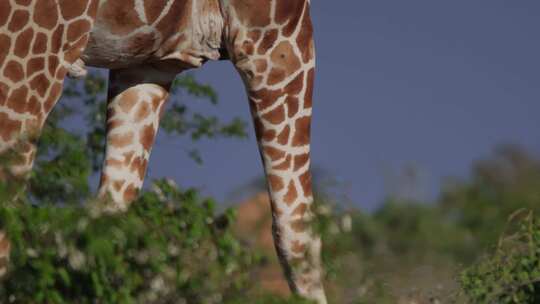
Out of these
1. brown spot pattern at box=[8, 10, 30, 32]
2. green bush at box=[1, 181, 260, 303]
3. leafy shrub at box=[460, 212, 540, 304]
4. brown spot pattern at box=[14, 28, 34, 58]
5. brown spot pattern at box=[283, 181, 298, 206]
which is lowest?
leafy shrub at box=[460, 212, 540, 304]

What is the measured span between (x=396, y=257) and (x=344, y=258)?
319 mm

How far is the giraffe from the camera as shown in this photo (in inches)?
234

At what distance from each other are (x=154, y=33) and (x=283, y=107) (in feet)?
2.98

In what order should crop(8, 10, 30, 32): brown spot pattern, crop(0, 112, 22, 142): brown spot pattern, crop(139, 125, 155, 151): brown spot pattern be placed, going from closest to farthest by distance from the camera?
crop(0, 112, 22, 142): brown spot pattern → crop(8, 10, 30, 32): brown spot pattern → crop(139, 125, 155, 151): brown spot pattern

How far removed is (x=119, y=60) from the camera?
667 cm

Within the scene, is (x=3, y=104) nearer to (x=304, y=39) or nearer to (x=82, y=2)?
(x=82, y=2)

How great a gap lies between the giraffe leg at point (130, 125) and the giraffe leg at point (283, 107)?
0.58 meters

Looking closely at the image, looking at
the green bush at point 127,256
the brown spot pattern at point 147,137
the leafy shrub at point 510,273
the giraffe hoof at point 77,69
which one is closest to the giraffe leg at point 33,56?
the giraffe hoof at point 77,69

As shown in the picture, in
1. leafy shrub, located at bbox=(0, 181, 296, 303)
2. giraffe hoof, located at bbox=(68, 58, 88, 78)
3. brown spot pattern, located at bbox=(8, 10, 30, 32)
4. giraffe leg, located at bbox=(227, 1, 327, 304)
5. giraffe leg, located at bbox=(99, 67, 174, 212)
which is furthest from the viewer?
giraffe leg, located at bbox=(99, 67, 174, 212)

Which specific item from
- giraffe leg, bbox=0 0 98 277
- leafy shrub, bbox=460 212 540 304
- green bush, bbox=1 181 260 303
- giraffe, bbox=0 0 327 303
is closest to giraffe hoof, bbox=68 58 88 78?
giraffe, bbox=0 0 327 303

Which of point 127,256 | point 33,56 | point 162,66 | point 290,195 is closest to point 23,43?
point 33,56

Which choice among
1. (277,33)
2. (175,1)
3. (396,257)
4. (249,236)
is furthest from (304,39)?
(249,236)

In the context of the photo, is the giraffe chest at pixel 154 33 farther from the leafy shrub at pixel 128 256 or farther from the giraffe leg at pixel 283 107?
the leafy shrub at pixel 128 256

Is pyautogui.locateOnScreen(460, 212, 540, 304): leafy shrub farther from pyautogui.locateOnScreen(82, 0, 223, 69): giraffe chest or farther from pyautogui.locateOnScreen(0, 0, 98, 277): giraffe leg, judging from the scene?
pyautogui.locateOnScreen(0, 0, 98, 277): giraffe leg
